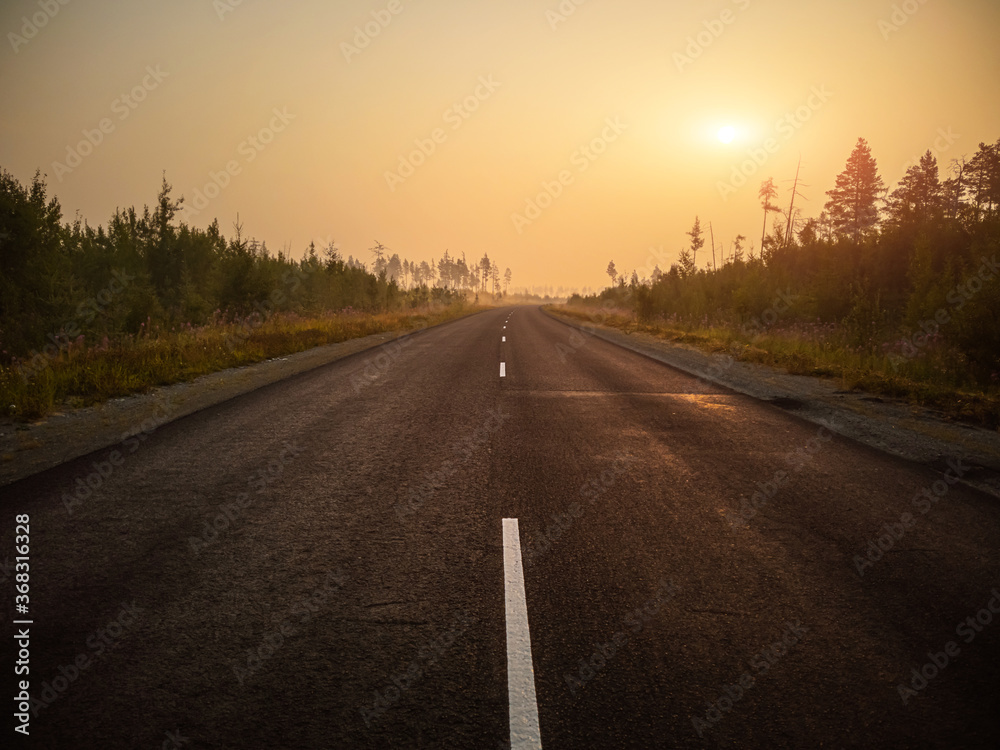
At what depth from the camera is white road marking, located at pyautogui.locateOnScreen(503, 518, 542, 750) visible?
6.20ft

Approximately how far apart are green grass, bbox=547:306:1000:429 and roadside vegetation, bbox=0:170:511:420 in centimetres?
1353

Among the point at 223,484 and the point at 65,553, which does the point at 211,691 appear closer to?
the point at 65,553

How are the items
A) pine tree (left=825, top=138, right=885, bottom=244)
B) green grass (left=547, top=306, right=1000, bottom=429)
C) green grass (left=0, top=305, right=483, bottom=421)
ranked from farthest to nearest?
pine tree (left=825, top=138, right=885, bottom=244)
green grass (left=547, top=306, right=1000, bottom=429)
green grass (left=0, top=305, right=483, bottom=421)

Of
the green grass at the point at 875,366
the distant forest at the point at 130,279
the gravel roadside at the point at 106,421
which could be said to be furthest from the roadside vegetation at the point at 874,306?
the distant forest at the point at 130,279

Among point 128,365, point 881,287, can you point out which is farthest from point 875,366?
point 128,365

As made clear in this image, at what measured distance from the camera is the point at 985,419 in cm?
707

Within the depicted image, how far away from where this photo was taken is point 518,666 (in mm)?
2250

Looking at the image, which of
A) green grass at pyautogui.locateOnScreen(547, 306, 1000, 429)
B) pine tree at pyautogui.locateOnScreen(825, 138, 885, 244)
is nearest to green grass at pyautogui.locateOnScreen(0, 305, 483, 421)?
green grass at pyautogui.locateOnScreen(547, 306, 1000, 429)

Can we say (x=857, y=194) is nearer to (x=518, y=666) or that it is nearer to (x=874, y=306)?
(x=874, y=306)

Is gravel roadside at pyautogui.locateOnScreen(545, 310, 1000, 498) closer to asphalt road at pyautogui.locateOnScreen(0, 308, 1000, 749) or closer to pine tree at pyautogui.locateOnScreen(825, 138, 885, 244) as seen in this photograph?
asphalt road at pyautogui.locateOnScreen(0, 308, 1000, 749)

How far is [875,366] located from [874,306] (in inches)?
222

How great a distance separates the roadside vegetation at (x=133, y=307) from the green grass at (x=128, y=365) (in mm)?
24

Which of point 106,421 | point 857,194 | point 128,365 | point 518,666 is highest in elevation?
point 857,194

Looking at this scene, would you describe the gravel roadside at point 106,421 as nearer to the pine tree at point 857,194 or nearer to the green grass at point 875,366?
the green grass at point 875,366
